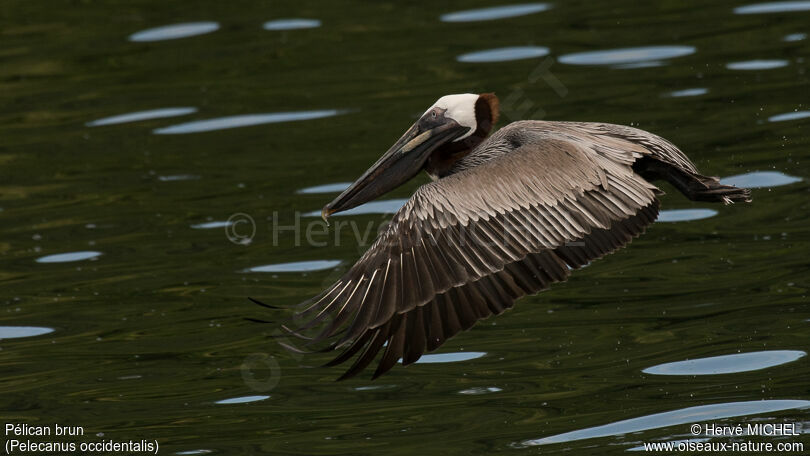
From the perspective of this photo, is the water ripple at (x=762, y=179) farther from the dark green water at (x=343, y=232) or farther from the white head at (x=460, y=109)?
the white head at (x=460, y=109)

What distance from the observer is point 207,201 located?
11.0 m

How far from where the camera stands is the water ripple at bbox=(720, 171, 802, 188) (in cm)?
1032

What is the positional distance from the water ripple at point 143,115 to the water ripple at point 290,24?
2.04 metres

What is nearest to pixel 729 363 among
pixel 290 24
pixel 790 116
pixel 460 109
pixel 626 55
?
pixel 460 109

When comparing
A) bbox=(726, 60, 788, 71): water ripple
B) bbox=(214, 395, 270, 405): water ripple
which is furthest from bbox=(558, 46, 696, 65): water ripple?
bbox=(214, 395, 270, 405): water ripple

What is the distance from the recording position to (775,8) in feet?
46.4

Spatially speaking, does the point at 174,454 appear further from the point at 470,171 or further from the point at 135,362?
the point at 470,171

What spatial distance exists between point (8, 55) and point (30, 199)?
11.7 ft

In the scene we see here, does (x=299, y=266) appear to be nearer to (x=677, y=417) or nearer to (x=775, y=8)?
(x=677, y=417)

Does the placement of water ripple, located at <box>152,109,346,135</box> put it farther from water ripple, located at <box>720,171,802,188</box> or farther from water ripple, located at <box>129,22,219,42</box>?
water ripple, located at <box>720,171,802,188</box>

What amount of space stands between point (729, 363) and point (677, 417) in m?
0.87

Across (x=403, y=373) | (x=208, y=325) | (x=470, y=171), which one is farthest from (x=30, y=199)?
(x=470, y=171)

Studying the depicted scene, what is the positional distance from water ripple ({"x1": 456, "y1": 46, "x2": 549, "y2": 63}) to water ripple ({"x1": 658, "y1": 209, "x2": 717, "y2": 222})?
11.4 ft

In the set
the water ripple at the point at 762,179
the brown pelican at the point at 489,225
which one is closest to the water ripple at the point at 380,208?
the water ripple at the point at 762,179
